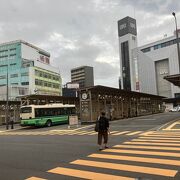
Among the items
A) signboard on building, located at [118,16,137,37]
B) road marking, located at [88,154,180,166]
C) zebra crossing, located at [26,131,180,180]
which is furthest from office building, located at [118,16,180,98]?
road marking, located at [88,154,180,166]

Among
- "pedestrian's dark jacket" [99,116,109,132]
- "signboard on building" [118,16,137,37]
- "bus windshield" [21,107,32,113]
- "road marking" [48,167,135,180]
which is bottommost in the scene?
"road marking" [48,167,135,180]

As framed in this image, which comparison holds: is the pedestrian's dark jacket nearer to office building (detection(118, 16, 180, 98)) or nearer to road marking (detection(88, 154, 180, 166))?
road marking (detection(88, 154, 180, 166))

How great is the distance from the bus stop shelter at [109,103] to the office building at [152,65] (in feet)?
194

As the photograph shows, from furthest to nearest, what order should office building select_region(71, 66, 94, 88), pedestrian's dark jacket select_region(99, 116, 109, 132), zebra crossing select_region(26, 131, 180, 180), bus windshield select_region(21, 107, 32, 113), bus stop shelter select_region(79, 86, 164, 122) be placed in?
office building select_region(71, 66, 94, 88)
bus stop shelter select_region(79, 86, 164, 122)
bus windshield select_region(21, 107, 32, 113)
pedestrian's dark jacket select_region(99, 116, 109, 132)
zebra crossing select_region(26, 131, 180, 180)

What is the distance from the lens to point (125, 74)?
145625 millimetres

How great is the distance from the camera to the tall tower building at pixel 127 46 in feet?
459

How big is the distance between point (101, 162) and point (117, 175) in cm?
214

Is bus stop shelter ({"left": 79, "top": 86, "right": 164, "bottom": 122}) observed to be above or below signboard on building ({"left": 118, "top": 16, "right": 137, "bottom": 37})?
below

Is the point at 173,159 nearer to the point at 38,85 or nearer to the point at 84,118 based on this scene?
the point at 84,118

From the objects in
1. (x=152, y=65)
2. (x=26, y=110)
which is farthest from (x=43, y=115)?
(x=152, y=65)

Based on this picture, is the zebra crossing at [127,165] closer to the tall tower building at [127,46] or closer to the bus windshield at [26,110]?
the bus windshield at [26,110]

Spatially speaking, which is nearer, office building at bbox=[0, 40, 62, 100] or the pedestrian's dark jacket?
the pedestrian's dark jacket

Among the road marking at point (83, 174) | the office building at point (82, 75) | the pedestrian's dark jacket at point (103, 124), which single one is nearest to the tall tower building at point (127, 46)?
the office building at point (82, 75)

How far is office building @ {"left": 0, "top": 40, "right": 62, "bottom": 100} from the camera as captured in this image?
114312 mm
